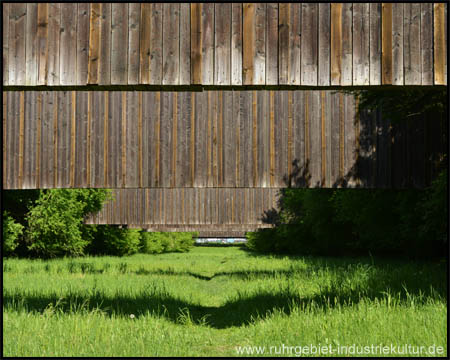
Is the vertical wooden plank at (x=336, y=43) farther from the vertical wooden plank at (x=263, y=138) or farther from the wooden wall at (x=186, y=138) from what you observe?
the vertical wooden plank at (x=263, y=138)

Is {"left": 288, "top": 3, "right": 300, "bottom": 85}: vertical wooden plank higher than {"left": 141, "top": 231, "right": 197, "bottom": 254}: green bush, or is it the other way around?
{"left": 288, "top": 3, "right": 300, "bottom": 85}: vertical wooden plank

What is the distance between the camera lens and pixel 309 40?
182 inches

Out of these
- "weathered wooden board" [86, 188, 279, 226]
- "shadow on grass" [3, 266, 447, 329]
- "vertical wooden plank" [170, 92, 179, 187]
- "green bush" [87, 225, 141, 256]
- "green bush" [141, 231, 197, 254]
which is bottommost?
"green bush" [141, 231, 197, 254]

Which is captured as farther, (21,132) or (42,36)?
(21,132)

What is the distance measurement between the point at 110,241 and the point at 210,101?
17578 millimetres

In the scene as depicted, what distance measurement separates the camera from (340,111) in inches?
439

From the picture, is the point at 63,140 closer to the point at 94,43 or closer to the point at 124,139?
the point at 124,139

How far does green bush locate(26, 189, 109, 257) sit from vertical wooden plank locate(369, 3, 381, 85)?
17918mm

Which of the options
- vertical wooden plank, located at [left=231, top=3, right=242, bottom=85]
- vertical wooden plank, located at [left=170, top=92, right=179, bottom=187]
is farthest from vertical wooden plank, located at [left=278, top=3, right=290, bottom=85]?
vertical wooden plank, located at [left=170, top=92, right=179, bottom=187]

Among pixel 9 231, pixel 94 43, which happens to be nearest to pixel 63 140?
pixel 94 43

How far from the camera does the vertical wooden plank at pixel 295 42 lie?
15.1ft

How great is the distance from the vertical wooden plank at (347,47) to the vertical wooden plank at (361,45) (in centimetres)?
4

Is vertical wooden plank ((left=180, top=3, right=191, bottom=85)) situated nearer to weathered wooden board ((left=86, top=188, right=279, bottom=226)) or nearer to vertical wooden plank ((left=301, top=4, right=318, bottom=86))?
vertical wooden plank ((left=301, top=4, right=318, bottom=86))

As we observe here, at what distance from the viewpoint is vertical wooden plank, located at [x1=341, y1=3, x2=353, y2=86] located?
4602 mm
